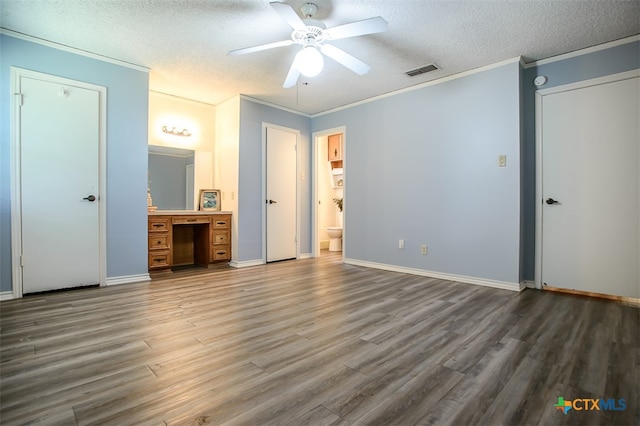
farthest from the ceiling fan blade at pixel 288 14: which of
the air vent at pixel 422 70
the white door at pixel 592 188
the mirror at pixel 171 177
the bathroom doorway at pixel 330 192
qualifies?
the bathroom doorway at pixel 330 192

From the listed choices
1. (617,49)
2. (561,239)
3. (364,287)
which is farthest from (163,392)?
(617,49)

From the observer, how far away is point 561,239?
130 inches

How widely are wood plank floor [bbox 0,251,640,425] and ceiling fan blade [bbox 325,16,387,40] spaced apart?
224 centimetres

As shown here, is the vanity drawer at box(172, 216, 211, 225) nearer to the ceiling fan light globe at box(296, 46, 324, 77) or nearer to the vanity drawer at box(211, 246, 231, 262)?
the vanity drawer at box(211, 246, 231, 262)

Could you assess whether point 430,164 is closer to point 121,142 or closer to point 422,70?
point 422,70

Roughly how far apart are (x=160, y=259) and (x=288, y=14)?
11.4ft

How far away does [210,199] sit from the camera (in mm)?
4996

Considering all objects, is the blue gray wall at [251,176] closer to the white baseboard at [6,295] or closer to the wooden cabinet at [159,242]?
the wooden cabinet at [159,242]

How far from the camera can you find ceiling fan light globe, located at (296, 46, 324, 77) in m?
2.51

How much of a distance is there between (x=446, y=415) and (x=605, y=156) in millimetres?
3222

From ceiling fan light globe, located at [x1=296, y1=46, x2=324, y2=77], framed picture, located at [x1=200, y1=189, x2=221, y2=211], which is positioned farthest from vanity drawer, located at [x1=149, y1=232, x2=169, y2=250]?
ceiling fan light globe, located at [x1=296, y1=46, x2=324, y2=77]

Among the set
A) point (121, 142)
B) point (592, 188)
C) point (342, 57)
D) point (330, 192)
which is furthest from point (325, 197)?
point (592, 188)

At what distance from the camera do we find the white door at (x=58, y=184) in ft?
10.1

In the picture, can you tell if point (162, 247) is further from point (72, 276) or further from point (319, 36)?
point (319, 36)
